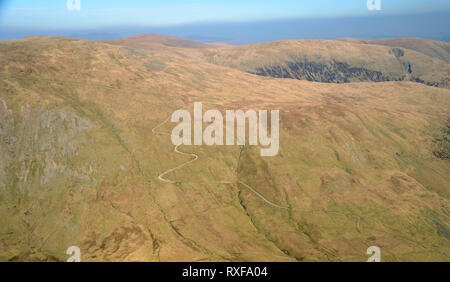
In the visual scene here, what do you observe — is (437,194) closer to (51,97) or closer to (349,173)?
(349,173)

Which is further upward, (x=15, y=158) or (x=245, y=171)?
(x=15, y=158)

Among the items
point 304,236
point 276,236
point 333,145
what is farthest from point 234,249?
point 333,145

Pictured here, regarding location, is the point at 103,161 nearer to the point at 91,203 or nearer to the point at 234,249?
the point at 91,203

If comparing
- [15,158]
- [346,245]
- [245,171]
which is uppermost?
[15,158]

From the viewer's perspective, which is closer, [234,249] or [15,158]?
[234,249]
